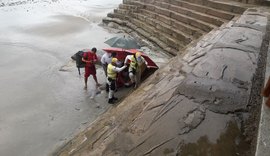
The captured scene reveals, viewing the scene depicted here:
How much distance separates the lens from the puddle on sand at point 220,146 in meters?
3.31

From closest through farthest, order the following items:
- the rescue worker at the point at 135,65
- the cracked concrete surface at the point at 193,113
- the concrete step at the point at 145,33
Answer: the cracked concrete surface at the point at 193,113 < the rescue worker at the point at 135,65 < the concrete step at the point at 145,33

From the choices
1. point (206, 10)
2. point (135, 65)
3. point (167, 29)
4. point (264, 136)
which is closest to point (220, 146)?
point (264, 136)

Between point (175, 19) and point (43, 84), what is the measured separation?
21.5 feet

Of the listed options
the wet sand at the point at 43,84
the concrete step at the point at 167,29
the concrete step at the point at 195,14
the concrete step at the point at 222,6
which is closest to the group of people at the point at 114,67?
the wet sand at the point at 43,84

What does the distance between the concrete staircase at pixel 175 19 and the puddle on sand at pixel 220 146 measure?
5235 mm

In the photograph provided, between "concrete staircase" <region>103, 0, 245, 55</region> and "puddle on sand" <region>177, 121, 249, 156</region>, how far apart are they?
17.2ft

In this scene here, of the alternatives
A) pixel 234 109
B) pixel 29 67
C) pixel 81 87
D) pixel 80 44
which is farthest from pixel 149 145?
pixel 80 44

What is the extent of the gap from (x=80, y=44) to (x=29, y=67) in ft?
10.4

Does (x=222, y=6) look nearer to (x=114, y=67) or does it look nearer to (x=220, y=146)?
(x=114, y=67)

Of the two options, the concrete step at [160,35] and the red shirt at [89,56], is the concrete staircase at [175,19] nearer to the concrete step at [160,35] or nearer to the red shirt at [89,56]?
the concrete step at [160,35]

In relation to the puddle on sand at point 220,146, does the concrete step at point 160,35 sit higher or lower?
lower

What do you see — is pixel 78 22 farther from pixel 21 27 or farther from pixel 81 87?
pixel 81 87

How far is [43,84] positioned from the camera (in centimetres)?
900

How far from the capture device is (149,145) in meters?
3.59
